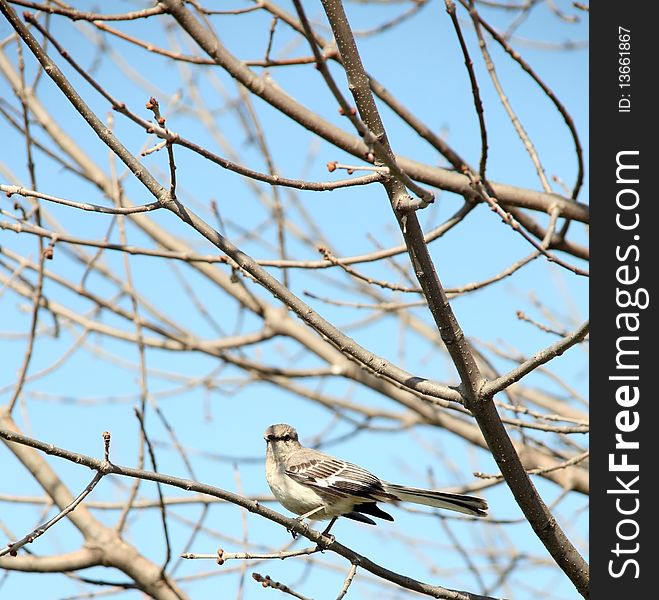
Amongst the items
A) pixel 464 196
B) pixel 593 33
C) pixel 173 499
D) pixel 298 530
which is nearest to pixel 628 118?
pixel 593 33

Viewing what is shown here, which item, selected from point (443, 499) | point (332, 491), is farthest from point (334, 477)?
point (443, 499)

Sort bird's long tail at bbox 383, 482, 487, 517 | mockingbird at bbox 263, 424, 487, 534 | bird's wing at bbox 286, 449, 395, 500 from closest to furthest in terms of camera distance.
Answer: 1. bird's long tail at bbox 383, 482, 487, 517
2. mockingbird at bbox 263, 424, 487, 534
3. bird's wing at bbox 286, 449, 395, 500

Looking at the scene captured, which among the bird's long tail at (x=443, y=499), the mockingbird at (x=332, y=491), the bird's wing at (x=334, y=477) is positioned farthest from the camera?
the bird's wing at (x=334, y=477)

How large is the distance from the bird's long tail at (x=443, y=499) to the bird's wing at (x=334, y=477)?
0.27ft

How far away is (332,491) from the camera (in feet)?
13.9

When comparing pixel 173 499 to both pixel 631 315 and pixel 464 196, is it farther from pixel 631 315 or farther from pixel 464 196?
pixel 631 315

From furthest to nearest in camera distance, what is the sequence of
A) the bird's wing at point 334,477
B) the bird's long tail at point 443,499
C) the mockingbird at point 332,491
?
the bird's wing at point 334,477, the mockingbird at point 332,491, the bird's long tail at point 443,499

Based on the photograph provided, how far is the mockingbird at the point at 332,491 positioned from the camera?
394cm

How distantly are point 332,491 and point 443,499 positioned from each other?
0.70m

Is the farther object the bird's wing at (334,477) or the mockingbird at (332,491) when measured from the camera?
the bird's wing at (334,477)

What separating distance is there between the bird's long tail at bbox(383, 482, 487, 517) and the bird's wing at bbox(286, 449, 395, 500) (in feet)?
0.27

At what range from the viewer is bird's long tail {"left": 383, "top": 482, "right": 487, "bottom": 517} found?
3680 mm

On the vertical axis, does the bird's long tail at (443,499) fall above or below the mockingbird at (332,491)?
below

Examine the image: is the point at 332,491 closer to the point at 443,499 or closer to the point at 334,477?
the point at 334,477
